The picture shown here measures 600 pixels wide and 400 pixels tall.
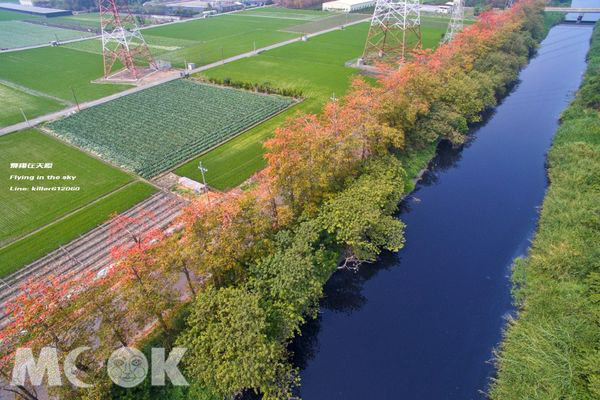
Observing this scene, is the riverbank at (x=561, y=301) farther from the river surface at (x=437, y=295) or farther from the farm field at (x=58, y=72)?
the farm field at (x=58, y=72)

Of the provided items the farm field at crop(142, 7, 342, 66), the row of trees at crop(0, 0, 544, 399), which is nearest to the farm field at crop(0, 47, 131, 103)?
the farm field at crop(142, 7, 342, 66)

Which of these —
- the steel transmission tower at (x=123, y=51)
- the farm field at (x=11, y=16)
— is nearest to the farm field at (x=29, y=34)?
the farm field at (x=11, y=16)

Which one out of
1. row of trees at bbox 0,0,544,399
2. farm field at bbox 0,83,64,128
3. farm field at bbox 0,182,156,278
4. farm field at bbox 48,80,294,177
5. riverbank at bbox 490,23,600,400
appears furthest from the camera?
farm field at bbox 0,83,64,128

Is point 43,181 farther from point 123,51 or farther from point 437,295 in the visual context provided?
point 437,295

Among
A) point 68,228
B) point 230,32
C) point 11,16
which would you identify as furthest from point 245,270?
point 11,16

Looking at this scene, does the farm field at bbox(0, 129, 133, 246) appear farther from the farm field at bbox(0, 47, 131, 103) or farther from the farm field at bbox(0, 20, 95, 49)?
the farm field at bbox(0, 20, 95, 49)

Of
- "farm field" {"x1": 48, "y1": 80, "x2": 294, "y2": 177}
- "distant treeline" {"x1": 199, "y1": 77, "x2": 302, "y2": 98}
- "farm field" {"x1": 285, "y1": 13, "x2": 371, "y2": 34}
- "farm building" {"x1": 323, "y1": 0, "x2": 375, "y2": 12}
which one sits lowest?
"farm field" {"x1": 48, "y1": 80, "x2": 294, "y2": 177}

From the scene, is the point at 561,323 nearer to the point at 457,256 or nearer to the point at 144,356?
the point at 457,256
